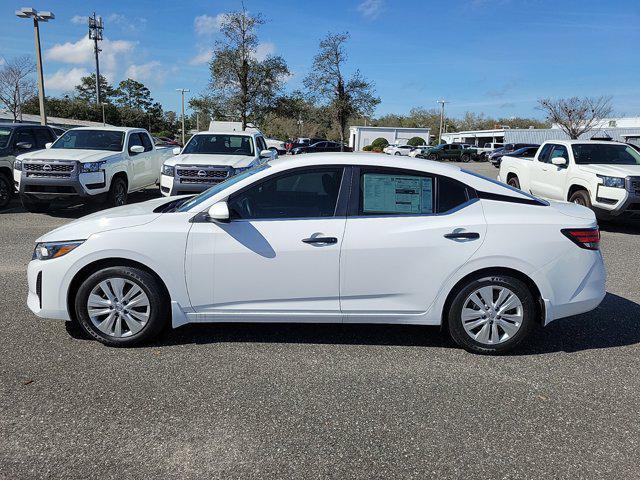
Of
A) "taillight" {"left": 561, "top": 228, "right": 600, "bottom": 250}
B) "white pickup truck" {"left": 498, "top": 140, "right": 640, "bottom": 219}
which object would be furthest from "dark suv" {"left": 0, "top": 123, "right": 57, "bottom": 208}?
"white pickup truck" {"left": 498, "top": 140, "right": 640, "bottom": 219}

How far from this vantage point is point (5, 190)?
1181 cm

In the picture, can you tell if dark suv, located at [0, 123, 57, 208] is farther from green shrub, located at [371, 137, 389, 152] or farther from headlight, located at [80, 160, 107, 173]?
green shrub, located at [371, 137, 389, 152]

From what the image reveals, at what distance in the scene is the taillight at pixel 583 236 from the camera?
13.3 ft

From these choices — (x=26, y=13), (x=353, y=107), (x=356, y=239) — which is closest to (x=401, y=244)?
(x=356, y=239)

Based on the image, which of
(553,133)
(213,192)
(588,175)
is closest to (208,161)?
(213,192)

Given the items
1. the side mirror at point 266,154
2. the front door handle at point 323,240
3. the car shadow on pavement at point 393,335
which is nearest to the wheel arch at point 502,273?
the car shadow on pavement at point 393,335

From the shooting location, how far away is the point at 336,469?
109 inches

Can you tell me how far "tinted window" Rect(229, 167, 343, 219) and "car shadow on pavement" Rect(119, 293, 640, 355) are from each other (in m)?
1.13

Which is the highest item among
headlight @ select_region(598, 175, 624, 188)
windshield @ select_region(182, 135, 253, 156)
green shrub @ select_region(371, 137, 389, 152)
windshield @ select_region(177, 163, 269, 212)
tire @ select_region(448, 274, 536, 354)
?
green shrub @ select_region(371, 137, 389, 152)

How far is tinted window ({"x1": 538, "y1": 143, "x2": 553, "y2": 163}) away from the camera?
1207cm

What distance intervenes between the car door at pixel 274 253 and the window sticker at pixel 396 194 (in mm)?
211

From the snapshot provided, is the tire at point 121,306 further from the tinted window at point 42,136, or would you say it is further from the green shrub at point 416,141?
the green shrub at point 416,141

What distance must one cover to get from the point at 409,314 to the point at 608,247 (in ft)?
20.9

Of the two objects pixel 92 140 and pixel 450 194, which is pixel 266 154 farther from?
pixel 450 194
